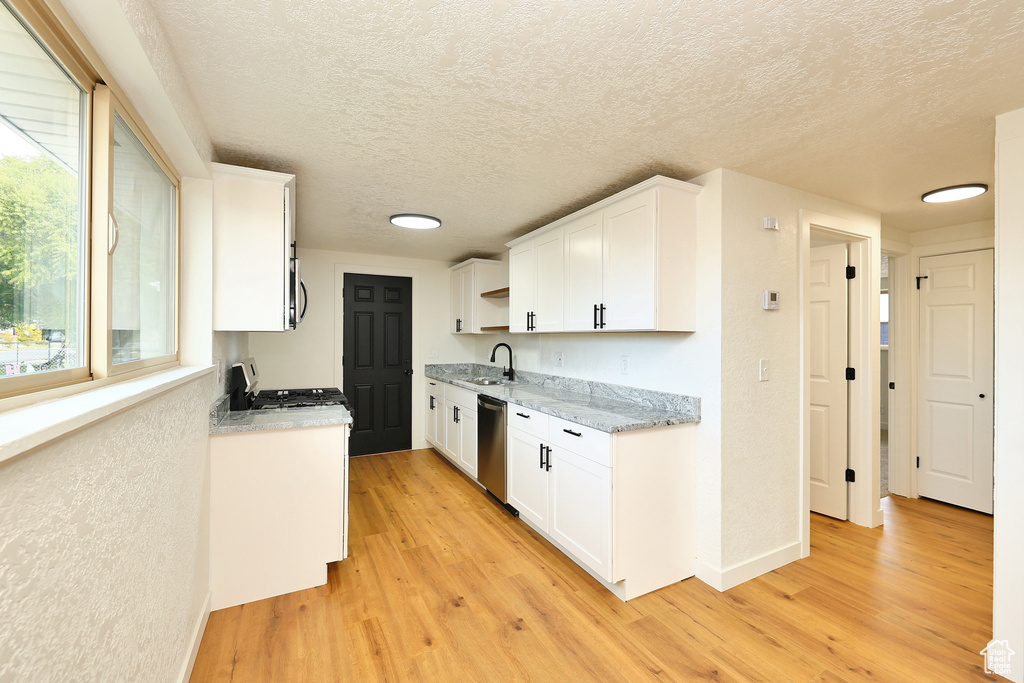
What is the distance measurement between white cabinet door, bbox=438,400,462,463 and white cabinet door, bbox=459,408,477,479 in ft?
0.26

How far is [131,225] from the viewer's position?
4.88ft

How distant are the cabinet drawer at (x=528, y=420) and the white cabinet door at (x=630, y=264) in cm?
75

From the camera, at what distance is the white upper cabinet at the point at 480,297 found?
4.83 metres

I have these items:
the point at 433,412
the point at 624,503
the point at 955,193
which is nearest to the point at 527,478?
the point at 624,503

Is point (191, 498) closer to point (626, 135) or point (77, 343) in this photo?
point (77, 343)

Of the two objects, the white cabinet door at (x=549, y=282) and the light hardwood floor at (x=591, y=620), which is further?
the white cabinet door at (x=549, y=282)

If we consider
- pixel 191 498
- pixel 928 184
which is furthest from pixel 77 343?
pixel 928 184

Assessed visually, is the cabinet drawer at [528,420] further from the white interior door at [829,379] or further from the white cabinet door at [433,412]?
the white interior door at [829,379]

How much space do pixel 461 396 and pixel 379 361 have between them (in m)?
1.41

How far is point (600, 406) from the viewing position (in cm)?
293

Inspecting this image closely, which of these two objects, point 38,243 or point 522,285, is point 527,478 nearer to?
point 522,285

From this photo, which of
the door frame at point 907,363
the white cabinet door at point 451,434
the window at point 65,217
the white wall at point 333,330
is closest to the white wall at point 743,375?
the door frame at point 907,363

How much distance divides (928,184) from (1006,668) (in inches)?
97.0

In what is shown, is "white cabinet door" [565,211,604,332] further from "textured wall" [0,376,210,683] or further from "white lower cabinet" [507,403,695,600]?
"textured wall" [0,376,210,683]
